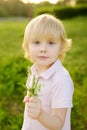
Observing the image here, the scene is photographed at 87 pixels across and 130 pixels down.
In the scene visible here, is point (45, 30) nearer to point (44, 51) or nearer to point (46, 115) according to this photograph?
point (44, 51)

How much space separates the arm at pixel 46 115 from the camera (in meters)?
2.42

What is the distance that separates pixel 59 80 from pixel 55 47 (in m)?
0.21

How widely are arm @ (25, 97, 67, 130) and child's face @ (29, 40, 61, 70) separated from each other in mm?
323

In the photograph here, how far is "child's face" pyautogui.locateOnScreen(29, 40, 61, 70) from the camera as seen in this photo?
2.64m

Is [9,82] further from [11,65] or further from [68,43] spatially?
[68,43]

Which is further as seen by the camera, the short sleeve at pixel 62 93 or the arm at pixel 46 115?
the short sleeve at pixel 62 93

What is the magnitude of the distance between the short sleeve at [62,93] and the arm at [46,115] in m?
0.04

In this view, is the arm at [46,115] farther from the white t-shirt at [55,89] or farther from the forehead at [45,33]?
the forehead at [45,33]

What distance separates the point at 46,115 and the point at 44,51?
414 mm

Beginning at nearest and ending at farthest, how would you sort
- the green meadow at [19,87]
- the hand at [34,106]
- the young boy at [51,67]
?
the hand at [34,106], the young boy at [51,67], the green meadow at [19,87]

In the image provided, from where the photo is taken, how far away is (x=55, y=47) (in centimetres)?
268

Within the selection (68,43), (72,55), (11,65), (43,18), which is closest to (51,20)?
(43,18)

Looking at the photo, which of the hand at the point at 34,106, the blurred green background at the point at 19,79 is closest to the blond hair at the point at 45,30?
the hand at the point at 34,106

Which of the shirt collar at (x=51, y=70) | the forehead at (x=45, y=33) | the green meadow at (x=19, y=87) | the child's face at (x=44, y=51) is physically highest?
the forehead at (x=45, y=33)
